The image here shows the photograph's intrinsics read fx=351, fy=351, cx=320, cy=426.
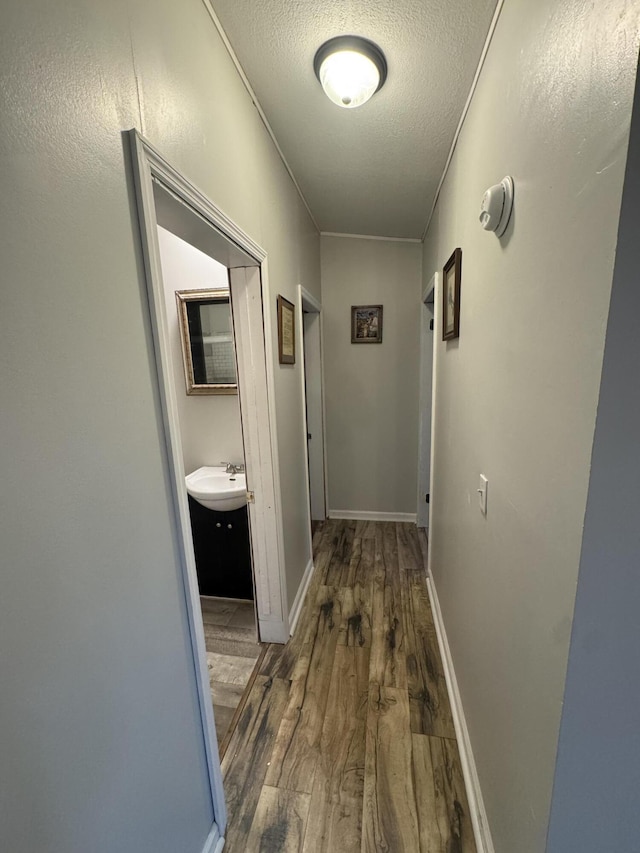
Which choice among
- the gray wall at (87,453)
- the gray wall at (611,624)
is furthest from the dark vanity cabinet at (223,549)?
the gray wall at (611,624)

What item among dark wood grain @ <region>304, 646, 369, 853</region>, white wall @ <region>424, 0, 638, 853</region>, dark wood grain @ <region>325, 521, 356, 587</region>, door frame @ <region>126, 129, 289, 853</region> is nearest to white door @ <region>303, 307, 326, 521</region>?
dark wood grain @ <region>325, 521, 356, 587</region>

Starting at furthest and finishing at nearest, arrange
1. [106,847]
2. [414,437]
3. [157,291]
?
[414,437], [157,291], [106,847]

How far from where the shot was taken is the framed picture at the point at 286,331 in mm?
1836

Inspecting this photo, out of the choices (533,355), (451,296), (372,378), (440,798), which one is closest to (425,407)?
(372,378)

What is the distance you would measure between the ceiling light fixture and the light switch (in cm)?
137

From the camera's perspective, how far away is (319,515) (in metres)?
3.37

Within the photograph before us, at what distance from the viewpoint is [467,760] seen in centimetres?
131

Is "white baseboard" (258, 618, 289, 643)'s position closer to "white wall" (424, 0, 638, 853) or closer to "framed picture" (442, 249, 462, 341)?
"white wall" (424, 0, 638, 853)

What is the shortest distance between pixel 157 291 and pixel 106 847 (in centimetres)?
116

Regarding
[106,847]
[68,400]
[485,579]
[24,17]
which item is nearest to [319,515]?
[485,579]

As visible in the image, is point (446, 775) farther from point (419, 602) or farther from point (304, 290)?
point (304, 290)

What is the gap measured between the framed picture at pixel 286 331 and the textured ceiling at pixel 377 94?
2.41 feet

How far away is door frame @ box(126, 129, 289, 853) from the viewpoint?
0.81m

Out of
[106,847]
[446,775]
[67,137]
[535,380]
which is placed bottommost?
[446,775]
